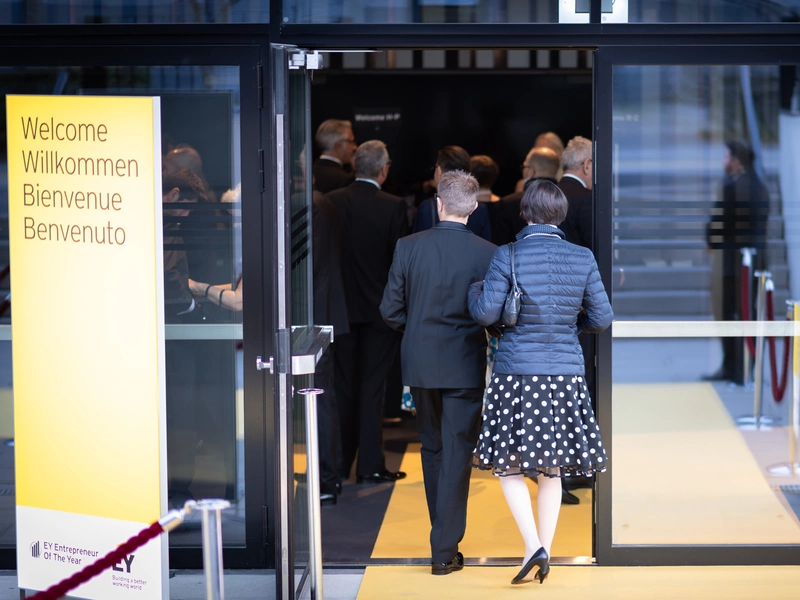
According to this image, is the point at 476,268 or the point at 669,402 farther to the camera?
the point at 669,402

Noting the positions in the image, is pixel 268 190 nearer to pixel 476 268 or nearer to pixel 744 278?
pixel 476 268

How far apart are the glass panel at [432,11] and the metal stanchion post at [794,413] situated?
1650 millimetres

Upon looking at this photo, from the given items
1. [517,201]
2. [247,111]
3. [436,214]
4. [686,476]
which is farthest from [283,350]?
[517,201]

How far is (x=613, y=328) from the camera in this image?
4258 mm

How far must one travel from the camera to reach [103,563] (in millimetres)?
2463

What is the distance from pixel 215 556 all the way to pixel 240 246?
1684mm

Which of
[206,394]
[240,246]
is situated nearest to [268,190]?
[240,246]

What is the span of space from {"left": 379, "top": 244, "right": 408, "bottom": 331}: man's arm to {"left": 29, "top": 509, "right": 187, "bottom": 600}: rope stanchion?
1705 mm

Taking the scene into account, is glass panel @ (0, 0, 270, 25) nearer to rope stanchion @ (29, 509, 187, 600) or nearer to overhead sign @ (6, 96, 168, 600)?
overhead sign @ (6, 96, 168, 600)

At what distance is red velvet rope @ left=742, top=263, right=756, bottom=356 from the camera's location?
430 cm

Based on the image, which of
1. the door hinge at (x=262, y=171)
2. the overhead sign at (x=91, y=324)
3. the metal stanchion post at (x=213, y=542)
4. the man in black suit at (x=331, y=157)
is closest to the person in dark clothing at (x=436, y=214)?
the man in black suit at (x=331, y=157)

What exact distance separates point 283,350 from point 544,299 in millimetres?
1014

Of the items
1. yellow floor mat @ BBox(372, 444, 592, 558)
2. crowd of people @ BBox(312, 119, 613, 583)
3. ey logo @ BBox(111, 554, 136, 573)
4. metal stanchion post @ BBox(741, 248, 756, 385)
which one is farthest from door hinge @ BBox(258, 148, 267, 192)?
metal stanchion post @ BBox(741, 248, 756, 385)

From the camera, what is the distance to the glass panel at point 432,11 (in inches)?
159
